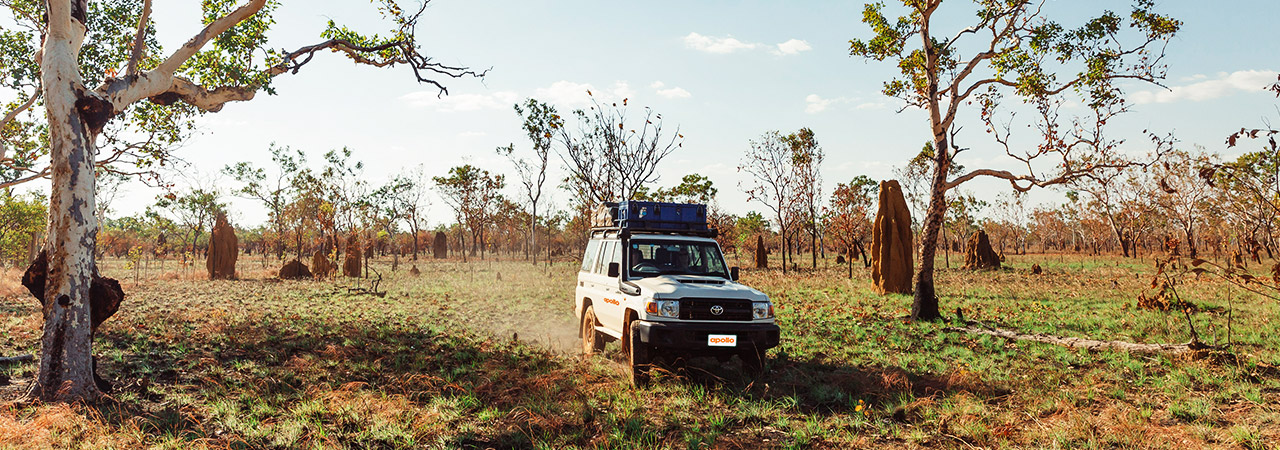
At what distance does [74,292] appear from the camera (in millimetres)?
7039

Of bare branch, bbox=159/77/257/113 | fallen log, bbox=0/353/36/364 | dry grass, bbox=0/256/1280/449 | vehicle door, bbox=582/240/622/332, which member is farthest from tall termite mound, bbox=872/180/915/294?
fallen log, bbox=0/353/36/364

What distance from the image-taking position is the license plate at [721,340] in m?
7.46

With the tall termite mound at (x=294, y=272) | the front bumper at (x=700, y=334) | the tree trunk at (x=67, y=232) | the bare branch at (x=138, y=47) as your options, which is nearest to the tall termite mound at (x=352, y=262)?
the tall termite mound at (x=294, y=272)

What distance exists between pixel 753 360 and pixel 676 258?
1.90 metres

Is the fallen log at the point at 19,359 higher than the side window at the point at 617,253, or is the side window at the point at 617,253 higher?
the side window at the point at 617,253

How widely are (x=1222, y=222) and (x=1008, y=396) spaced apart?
56287 mm

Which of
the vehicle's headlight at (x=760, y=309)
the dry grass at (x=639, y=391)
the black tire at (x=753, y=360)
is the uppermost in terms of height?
the vehicle's headlight at (x=760, y=309)

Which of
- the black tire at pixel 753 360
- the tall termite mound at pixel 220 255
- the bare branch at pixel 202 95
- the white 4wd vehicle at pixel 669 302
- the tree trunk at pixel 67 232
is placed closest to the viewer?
the tree trunk at pixel 67 232

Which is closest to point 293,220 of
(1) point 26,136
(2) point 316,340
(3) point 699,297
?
(1) point 26,136

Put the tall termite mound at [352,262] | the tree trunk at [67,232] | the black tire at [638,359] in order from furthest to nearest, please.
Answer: the tall termite mound at [352,262], the black tire at [638,359], the tree trunk at [67,232]

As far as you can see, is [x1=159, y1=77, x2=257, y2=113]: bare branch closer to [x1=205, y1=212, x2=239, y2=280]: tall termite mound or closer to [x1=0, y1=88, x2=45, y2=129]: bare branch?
[x1=0, y1=88, x2=45, y2=129]: bare branch

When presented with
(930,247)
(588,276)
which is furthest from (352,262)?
(930,247)

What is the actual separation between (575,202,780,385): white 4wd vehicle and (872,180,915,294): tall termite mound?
1182 centimetres

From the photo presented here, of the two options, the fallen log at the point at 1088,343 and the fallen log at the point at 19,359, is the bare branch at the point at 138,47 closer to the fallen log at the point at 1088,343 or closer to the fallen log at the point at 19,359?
the fallen log at the point at 19,359
